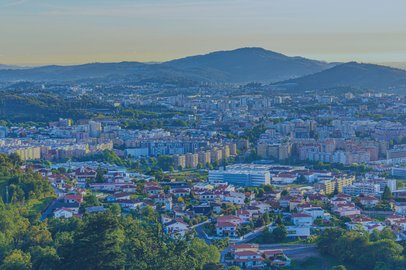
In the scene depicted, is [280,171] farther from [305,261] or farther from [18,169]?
[305,261]

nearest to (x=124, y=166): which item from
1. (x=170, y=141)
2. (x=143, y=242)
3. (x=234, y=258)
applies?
(x=170, y=141)

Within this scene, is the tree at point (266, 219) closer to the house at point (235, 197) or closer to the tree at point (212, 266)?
the house at point (235, 197)

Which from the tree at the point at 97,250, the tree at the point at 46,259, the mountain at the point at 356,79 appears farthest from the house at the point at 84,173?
the mountain at the point at 356,79

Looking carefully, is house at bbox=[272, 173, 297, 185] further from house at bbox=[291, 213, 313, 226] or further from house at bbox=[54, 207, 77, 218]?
house at bbox=[54, 207, 77, 218]

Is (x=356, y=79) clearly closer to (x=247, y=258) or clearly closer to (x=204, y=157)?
(x=204, y=157)

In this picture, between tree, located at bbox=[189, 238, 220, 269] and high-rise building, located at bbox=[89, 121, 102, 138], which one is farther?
high-rise building, located at bbox=[89, 121, 102, 138]

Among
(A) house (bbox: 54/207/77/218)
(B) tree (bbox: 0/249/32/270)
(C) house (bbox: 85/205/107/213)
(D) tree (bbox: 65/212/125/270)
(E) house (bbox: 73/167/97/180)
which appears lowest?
(E) house (bbox: 73/167/97/180)

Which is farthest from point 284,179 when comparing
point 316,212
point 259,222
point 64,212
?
point 64,212

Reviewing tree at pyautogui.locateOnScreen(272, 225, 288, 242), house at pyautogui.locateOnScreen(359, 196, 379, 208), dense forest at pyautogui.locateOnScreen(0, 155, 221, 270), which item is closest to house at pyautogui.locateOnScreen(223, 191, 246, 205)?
house at pyautogui.locateOnScreen(359, 196, 379, 208)
